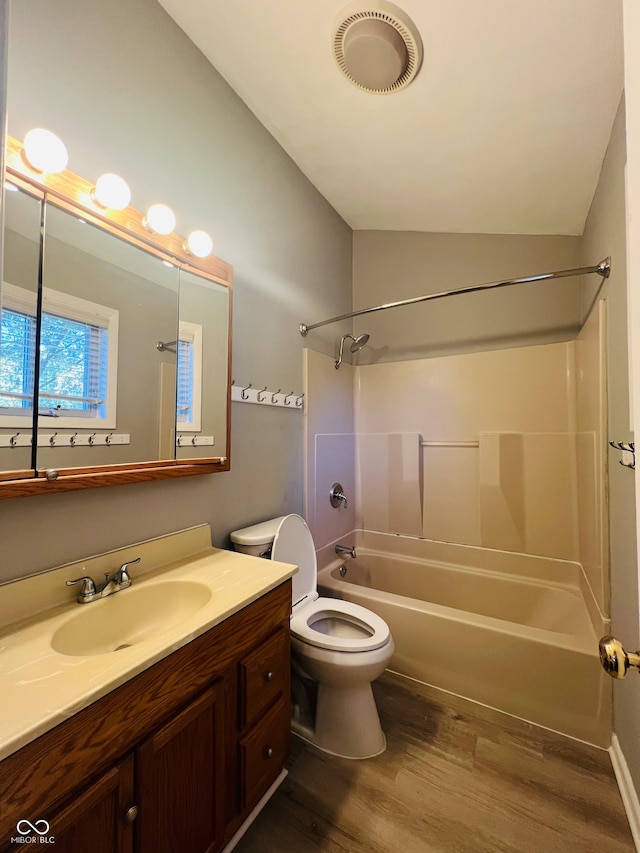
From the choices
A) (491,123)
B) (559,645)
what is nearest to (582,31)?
(491,123)

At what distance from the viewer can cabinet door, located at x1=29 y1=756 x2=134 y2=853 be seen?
646mm

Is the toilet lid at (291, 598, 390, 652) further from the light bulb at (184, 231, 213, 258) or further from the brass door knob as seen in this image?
the light bulb at (184, 231, 213, 258)

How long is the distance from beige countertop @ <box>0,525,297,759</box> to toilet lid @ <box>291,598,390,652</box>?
0.39 meters

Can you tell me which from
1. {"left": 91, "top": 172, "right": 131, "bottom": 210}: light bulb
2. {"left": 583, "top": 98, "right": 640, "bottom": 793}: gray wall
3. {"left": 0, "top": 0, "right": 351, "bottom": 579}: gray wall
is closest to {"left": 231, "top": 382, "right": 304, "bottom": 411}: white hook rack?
{"left": 0, "top": 0, "right": 351, "bottom": 579}: gray wall

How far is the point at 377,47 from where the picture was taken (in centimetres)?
123

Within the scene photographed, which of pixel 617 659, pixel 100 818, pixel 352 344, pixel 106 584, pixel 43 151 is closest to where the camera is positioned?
pixel 617 659

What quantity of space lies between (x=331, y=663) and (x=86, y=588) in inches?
36.1

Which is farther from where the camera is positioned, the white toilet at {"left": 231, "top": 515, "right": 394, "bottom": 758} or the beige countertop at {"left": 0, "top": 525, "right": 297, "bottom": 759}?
the white toilet at {"left": 231, "top": 515, "right": 394, "bottom": 758}

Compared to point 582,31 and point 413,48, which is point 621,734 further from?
point 413,48

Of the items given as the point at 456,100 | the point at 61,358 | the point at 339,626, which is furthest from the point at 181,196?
the point at 339,626

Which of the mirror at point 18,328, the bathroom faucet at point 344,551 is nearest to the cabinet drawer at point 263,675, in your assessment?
the mirror at point 18,328

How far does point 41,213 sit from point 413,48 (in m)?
1.31

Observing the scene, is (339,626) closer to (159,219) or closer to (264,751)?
(264,751)

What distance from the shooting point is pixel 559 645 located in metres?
1.50
